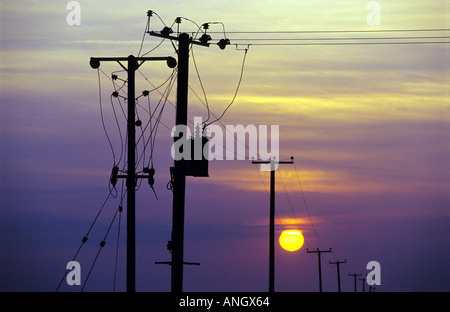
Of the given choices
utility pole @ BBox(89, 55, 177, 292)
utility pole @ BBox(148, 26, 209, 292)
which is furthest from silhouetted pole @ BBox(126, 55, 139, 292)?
utility pole @ BBox(148, 26, 209, 292)

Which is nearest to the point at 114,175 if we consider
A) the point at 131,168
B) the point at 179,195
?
the point at 131,168

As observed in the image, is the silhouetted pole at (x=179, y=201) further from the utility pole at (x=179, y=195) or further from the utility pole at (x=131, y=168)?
the utility pole at (x=131, y=168)

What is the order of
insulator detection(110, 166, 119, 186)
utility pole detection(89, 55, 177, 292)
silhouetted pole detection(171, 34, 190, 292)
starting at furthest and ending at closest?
1. insulator detection(110, 166, 119, 186)
2. utility pole detection(89, 55, 177, 292)
3. silhouetted pole detection(171, 34, 190, 292)

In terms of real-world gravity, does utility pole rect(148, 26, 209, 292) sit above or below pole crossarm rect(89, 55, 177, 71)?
below

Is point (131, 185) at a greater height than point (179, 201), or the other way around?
point (131, 185)

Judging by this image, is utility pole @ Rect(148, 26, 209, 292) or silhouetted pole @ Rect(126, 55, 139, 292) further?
silhouetted pole @ Rect(126, 55, 139, 292)

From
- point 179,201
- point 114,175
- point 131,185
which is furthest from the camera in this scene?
point 114,175

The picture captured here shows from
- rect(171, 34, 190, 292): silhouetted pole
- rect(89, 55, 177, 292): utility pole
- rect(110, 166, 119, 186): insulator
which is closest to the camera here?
rect(171, 34, 190, 292): silhouetted pole

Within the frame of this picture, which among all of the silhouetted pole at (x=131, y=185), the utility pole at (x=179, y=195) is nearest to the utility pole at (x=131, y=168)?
the silhouetted pole at (x=131, y=185)

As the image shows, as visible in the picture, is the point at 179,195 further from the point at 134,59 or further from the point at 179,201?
the point at 134,59

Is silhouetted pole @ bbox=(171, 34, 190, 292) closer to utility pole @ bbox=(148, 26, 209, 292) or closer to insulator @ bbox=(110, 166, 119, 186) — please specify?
utility pole @ bbox=(148, 26, 209, 292)
